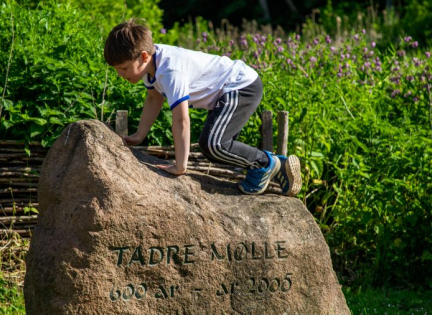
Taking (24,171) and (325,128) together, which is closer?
(24,171)

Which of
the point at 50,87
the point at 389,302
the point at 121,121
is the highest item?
the point at 50,87

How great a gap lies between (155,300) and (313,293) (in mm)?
1085

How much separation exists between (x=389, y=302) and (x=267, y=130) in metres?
1.71

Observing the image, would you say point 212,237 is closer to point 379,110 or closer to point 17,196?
point 17,196

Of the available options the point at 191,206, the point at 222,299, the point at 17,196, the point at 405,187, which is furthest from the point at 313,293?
the point at 17,196

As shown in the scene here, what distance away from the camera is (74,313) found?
3.80 metres

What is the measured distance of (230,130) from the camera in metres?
4.41

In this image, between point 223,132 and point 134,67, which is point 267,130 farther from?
point 134,67

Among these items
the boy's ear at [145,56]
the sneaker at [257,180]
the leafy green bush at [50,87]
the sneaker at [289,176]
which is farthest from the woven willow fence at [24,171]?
the boy's ear at [145,56]

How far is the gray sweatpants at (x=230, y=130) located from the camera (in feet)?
14.2

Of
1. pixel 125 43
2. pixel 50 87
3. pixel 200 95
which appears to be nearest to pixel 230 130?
pixel 200 95

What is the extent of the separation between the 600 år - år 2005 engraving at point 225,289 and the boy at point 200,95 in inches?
23.2

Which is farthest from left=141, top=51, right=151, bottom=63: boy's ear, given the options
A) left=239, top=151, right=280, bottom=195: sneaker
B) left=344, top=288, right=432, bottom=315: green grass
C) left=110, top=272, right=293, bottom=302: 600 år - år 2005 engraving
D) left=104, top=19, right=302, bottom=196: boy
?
left=344, top=288, right=432, bottom=315: green grass

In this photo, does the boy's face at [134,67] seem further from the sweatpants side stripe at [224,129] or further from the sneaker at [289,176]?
the sneaker at [289,176]
